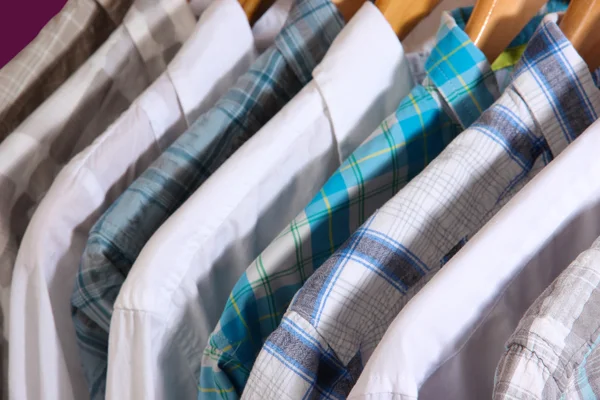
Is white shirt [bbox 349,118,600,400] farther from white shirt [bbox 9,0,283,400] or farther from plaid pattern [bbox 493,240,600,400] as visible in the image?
white shirt [bbox 9,0,283,400]

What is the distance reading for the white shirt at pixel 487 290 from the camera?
0.31 m

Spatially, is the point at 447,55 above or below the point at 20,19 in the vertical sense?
below

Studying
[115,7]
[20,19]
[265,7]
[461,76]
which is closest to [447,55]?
[461,76]

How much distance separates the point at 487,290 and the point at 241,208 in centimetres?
18

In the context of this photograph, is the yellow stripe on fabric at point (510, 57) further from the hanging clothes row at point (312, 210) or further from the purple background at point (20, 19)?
the purple background at point (20, 19)

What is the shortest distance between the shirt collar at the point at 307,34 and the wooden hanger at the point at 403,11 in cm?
4

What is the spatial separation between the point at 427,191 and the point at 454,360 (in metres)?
0.09

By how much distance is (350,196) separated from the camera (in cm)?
44

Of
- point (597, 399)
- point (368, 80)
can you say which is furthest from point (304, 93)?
point (597, 399)

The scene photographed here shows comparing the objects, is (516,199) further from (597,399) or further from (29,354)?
(29,354)

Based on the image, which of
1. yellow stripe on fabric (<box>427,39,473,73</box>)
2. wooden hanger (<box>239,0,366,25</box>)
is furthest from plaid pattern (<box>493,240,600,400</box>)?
wooden hanger (<box>239,0,366,25</box>)

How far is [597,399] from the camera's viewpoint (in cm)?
31

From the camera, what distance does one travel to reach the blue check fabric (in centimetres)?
49

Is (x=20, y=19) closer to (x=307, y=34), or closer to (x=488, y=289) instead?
(x=307, y=34)
